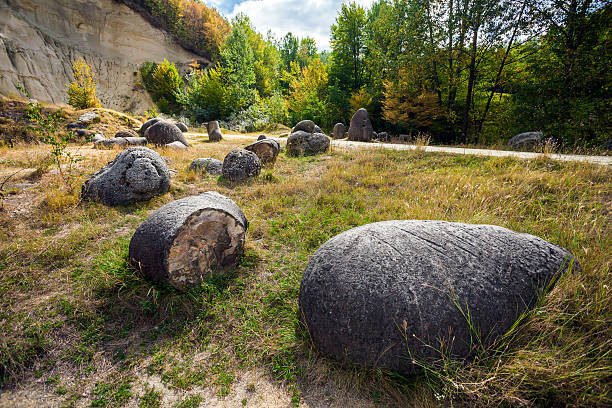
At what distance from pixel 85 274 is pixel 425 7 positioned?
18.8m

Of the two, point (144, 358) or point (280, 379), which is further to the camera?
point (144, 358)

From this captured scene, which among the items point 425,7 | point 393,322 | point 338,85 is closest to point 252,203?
point 393,322

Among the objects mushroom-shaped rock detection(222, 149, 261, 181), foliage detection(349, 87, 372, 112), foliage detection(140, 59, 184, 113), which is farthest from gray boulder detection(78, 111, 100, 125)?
foliage detection(349, 87, 372, 112)

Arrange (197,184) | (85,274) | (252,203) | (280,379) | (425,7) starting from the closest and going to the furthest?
1. (280,379)
2. (85,274)
3. (252,203)
4. (197,184)
5. (425,7)

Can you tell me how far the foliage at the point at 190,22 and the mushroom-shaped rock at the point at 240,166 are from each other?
33.3 m

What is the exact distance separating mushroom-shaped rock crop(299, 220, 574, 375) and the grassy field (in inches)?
5.2

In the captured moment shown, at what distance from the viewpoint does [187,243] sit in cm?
250

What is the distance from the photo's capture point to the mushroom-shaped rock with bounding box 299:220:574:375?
5.40ft

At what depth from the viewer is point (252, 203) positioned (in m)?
4.87

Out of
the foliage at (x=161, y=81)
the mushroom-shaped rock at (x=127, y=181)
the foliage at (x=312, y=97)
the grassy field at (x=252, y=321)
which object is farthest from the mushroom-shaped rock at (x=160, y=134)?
the foliage at (x=161, y=81)

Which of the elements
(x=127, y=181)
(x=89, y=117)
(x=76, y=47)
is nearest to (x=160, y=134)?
(x=89, y=117)

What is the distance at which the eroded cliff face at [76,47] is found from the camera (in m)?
18.2

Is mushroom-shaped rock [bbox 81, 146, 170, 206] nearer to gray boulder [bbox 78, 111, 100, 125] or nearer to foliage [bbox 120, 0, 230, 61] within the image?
gray boulder [bbox 78, 111, 100, 125]

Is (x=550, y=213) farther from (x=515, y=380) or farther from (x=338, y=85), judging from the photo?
(x=338, y=85)
